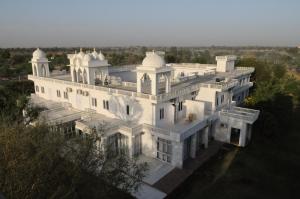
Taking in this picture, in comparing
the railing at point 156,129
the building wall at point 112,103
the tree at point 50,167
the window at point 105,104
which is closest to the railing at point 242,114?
the railing at point 156,129

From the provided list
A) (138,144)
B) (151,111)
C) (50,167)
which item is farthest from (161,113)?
(50,167)

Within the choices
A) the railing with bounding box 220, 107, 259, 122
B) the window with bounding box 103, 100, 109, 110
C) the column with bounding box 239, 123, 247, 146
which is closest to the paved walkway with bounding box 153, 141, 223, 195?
the column with bounding box 239, 123, 247, 146

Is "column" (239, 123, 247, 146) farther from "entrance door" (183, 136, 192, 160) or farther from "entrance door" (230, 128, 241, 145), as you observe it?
"entrance door" (183, 136, 192, 160)

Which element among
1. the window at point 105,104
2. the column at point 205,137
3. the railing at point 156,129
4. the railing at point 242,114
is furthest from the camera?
the window at point 105,104

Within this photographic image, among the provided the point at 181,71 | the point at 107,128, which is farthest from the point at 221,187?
the point at 181,71

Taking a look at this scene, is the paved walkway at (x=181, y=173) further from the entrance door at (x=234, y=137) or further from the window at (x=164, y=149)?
the entrance door at (x=234, y=137)

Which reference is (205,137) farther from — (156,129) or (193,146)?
(156,129)
